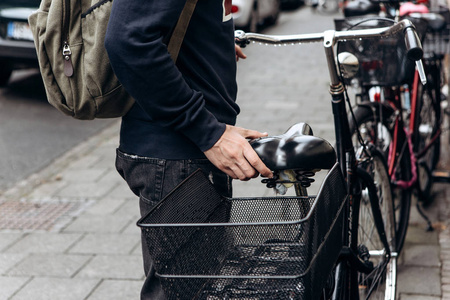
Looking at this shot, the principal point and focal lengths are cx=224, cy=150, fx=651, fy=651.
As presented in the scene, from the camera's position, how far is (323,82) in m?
8.45

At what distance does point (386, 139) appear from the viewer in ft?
10.9

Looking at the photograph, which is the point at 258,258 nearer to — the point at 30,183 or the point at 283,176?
the point at 283,176

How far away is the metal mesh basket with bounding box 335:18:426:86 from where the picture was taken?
Answer: 9.77ft

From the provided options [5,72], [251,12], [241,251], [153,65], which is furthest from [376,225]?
[251,12]

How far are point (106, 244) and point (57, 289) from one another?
0.58 metres

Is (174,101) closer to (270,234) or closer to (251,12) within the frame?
(270,234)

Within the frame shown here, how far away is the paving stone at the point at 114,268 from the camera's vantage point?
11.5 ft

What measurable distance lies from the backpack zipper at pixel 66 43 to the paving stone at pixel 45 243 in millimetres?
2256

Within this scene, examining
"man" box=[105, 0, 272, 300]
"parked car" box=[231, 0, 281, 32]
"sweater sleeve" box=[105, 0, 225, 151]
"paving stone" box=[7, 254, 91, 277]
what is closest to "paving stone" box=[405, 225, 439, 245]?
"paving stone" box=[7, 254, 91, 277]

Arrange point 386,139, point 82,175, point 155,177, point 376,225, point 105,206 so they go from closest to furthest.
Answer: point 155,177
point 376,225
point 386,139
point 105,206
point 82,175

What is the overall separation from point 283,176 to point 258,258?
0.25 m

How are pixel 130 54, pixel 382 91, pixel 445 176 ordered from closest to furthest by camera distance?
pixel 130 54 → pixel 382 91 → pixel 445 176

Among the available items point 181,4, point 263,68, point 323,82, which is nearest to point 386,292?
point 181,4

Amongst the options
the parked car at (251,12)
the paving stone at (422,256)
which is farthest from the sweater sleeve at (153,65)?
the parked car at (251,12)
